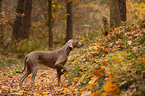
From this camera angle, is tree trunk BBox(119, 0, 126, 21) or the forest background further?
tree trunk BBox(119, 0, 126, 21)

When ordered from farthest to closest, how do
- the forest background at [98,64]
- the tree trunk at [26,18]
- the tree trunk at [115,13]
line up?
1. the tree trunk at [26,18]
2. the tree trunk at [115,13]
3. the forest background at [98,64]

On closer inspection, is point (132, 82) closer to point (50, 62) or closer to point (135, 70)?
point (135, 70)

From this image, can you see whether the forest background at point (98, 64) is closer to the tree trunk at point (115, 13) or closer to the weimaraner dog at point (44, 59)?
the tree trunk at point (115, 13)

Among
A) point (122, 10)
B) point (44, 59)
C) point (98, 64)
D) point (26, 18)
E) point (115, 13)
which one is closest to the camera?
point (98, 64)

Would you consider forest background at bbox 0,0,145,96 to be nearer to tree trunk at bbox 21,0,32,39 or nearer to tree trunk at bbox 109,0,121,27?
tree trunk at bbox 109,0,121,27

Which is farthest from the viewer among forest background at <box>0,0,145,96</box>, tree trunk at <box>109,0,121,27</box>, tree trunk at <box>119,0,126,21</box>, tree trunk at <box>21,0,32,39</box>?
tree trunk at <box>21,0,32,39</box>

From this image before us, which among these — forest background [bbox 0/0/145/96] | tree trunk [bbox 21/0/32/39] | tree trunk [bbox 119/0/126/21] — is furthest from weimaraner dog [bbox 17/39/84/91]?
tree trunk [bbox 21/0/32/39]

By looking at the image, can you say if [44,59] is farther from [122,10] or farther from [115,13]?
[122,10]

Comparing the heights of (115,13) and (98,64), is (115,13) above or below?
above

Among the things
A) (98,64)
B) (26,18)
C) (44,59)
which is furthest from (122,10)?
(26,18)

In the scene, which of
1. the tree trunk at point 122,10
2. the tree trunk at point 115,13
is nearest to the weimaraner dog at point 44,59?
the tree trunk at point 115,13

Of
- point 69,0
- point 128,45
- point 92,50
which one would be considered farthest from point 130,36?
point 69,0

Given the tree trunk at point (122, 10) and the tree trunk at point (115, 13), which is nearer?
the tree trunk at point (115, 13)

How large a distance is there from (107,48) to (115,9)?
124 inches
